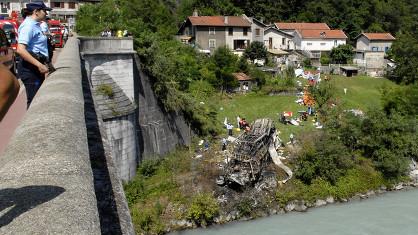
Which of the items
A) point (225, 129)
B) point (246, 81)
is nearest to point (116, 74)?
point (225, 129)

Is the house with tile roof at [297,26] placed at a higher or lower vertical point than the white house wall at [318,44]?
higher

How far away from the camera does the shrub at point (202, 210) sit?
19188 mm

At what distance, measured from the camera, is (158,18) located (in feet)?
154

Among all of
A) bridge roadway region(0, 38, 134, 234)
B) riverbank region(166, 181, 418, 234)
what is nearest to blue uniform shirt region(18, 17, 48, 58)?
bridge roadway region(0, 38, 134, 234)

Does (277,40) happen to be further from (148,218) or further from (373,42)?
(148,218)

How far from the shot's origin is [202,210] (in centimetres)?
1927

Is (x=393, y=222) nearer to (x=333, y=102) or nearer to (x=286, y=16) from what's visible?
(x=333, y=102)

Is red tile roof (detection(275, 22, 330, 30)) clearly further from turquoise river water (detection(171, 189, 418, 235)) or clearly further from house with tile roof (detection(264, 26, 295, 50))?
turquoise river water (detection(171, 189, 418, 235))

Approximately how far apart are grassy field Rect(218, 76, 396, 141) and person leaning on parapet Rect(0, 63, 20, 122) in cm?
2627

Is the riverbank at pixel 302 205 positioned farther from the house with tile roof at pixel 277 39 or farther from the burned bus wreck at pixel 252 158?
the house with tile roof at pixel 277 39

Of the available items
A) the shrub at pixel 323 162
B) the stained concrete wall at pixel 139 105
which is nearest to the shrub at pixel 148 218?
the stained concrete wall at pixel 139 105

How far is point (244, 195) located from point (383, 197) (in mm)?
7314

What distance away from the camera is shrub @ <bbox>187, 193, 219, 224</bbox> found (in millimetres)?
19188

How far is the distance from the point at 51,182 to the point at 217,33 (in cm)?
4701
